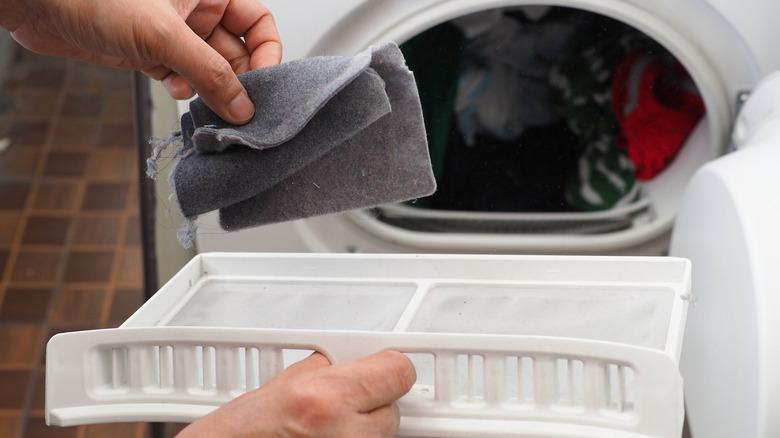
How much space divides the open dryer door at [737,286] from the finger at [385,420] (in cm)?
28

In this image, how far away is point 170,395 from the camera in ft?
2.05

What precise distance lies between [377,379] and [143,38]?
276mm

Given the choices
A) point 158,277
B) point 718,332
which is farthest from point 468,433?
point 158,277

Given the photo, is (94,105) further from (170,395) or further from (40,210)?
(170,395)

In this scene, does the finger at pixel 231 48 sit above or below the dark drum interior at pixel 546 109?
above

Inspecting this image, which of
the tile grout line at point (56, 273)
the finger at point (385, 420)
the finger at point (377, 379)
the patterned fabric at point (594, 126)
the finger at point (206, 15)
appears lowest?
the tile grout line at point (56, 273)

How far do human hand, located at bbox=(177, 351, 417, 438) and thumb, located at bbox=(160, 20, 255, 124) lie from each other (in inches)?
7.8

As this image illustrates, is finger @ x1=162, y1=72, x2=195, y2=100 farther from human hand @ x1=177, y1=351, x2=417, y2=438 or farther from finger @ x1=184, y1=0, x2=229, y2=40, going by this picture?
human hand @ x1=177, y1=351, x2=417, y2=438

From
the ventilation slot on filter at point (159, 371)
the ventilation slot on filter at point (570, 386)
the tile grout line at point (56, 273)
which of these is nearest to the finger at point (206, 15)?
the ventilation slot on filter at point (159, 371)

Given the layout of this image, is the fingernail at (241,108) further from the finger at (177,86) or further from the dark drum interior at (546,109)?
the dark drum interior at (546,109)

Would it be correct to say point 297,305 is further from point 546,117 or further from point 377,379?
point 546,117

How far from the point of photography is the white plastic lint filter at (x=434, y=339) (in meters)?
0.56

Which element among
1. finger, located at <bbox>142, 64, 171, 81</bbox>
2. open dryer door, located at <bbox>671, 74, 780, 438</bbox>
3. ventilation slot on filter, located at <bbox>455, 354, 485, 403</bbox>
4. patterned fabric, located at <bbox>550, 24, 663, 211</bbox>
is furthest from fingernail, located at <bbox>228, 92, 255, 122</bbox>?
patterned fabric, located at <bbox>550, 24, 663, 211</bbox>

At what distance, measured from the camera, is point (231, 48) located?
0.80 metres
